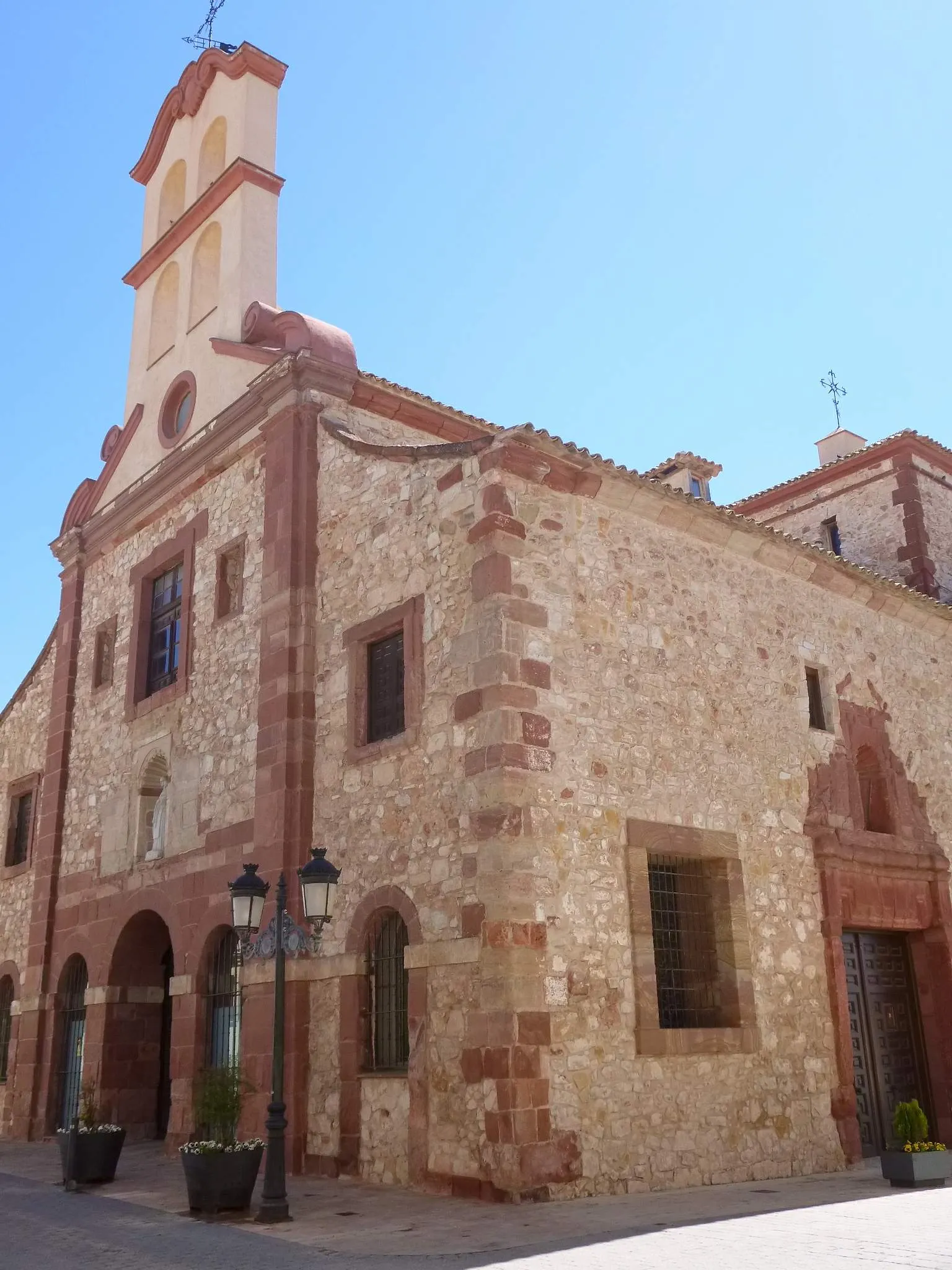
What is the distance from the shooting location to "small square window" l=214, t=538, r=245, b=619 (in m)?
15.2

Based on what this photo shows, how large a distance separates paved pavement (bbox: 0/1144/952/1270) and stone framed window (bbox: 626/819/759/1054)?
57.9 inches

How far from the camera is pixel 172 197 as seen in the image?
20594mm

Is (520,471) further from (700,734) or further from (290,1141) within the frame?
(290,1141)

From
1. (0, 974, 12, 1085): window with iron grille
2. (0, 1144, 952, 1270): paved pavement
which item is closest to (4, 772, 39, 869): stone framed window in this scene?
(0, 974, 12, 1085): window with iron grille

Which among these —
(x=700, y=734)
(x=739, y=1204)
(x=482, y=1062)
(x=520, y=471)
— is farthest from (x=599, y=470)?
(x=739, y=1204)

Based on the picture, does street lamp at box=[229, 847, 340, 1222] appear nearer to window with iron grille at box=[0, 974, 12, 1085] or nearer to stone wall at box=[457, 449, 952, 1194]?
stone wall at box=[457, 449, 952, 1194]

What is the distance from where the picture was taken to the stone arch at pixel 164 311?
1942 cm

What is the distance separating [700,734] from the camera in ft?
41.7

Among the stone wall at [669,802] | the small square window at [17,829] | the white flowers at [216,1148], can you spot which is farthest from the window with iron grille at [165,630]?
the white flowers at [216,1148]

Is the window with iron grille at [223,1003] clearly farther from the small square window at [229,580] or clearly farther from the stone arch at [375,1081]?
the small square window at [229,580]

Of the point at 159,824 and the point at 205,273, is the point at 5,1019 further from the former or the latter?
the point at 205,273

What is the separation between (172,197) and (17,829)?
37.3 ft

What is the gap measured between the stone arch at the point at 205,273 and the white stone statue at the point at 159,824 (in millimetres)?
7345

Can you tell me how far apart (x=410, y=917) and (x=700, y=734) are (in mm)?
3764
